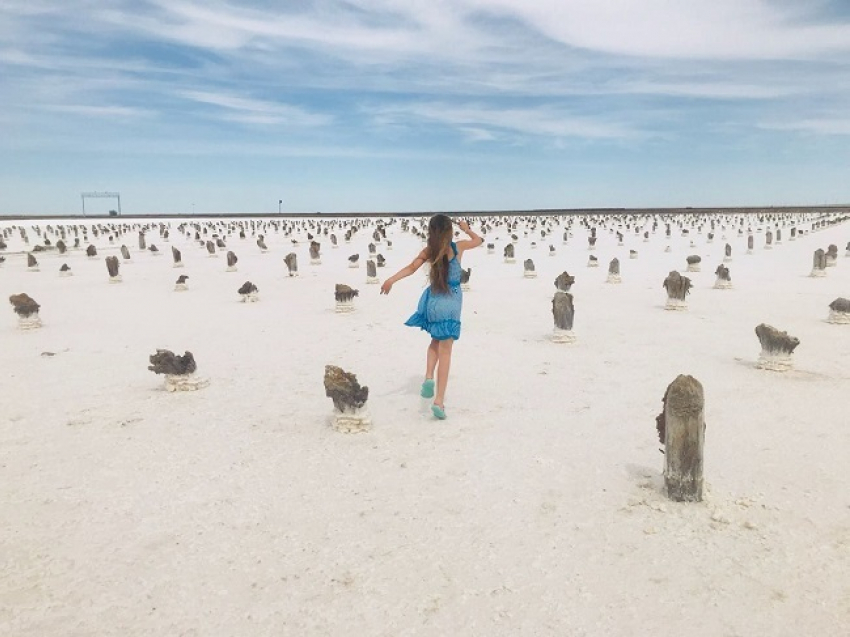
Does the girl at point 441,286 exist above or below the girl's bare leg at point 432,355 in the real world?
above

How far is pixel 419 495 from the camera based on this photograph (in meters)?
5.35

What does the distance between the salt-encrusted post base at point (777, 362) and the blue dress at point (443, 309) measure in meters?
5.41

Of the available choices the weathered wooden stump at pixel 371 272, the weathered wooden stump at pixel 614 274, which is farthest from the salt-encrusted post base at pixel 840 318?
the weathered wooden stump at pixel 371 272

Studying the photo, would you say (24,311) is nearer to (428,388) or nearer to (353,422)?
(353,422)

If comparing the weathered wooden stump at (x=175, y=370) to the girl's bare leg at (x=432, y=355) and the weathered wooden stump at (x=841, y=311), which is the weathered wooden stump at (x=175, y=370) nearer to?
the girl's bare leg at (x=432, y=355)

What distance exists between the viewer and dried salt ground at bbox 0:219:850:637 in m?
3.87

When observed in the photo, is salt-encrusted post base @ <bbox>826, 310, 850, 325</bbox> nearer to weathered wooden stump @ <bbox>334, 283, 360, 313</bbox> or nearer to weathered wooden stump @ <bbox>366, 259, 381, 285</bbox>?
weathered wooden stump @ <bbox>334, 283, 360, 313</bbox>

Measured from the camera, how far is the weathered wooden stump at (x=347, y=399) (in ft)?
22.1

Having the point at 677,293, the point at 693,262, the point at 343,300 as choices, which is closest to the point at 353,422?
the point at 343,300

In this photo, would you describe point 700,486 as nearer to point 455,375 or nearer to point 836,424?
point 836,424

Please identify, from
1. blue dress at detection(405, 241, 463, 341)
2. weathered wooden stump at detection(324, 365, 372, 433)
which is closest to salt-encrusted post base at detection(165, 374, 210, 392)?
weathered wooden stump at detection(324, 365, 372, 433)

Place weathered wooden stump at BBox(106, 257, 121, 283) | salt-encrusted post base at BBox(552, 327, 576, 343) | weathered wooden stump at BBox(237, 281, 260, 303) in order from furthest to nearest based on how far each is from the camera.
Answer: weathered wooden stump at BBox(106, 257, 121, 283) < weathered wooden stump at BBox(237, 281, 260, 303) < salt-encrusted post base at BBox(552, 327, 576, 343)

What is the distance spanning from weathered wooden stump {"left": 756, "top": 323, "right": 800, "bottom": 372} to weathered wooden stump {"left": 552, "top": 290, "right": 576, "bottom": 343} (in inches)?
123

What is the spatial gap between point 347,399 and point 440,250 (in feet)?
6.43
